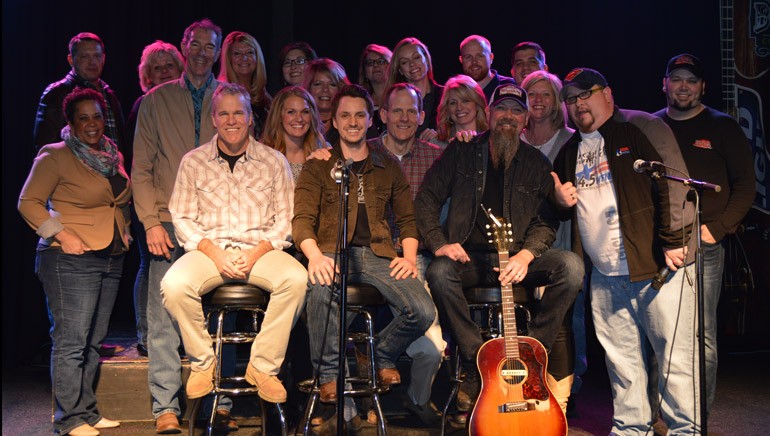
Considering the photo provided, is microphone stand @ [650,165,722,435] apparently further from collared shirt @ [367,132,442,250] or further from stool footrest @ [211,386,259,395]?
stool footrest @ [211,386,259,395]

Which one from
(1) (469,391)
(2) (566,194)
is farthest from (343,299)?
(2) (566,194)


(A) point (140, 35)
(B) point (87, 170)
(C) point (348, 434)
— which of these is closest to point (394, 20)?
Answer: (A) point (140, 35)

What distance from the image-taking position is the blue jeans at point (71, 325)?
14.8 ft

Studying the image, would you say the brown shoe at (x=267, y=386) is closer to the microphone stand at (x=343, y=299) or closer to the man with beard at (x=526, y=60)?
the microphone stand at (x=343, y=299)

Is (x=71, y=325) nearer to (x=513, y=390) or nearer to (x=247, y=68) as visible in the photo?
(x=247, y=68)

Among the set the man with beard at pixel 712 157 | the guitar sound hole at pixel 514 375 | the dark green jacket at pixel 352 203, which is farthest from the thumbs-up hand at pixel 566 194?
the guitar sound hole at pixel 514 375

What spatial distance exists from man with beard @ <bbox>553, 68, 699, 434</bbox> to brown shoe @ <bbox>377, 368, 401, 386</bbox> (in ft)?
3.90

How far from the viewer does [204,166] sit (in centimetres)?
461

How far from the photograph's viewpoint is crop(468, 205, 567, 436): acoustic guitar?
4.07m

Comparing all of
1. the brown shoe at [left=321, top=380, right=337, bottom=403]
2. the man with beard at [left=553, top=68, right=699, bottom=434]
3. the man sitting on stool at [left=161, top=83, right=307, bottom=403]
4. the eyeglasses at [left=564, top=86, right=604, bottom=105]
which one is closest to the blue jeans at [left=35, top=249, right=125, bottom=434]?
the man sitting on stool at [left=161, top=83, right=307, bottom=403]

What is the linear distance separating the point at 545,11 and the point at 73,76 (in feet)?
13.2

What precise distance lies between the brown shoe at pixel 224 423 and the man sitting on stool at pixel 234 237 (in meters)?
0.52

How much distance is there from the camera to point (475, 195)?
475cm

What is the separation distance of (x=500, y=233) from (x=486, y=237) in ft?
0.78
